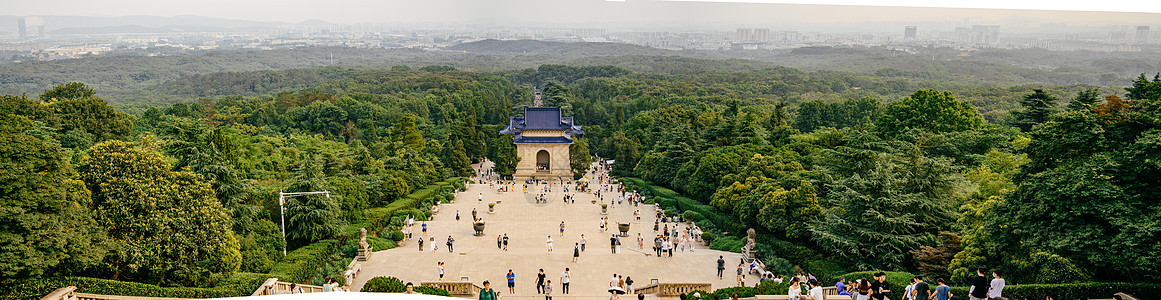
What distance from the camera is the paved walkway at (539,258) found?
22.1m

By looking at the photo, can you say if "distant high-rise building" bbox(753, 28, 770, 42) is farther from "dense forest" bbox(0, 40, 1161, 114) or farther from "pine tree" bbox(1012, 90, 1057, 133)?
"pine tree" bbox(1012, 90, 1057, 133)

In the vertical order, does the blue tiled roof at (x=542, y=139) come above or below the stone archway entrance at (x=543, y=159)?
above

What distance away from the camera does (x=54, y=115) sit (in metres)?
38.0

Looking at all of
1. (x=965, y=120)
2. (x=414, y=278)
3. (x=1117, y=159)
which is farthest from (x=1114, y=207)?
(x=965, y=120)

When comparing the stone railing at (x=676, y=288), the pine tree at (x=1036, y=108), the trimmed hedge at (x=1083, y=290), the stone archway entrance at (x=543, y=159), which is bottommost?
the stone archway entrance at (x=543, y=159)

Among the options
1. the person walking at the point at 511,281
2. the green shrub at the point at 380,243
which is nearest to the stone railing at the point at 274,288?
the person walking at the point at 511,281

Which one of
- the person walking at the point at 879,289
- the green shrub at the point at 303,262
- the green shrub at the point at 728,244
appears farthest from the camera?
the green shrub at the point at 728,244

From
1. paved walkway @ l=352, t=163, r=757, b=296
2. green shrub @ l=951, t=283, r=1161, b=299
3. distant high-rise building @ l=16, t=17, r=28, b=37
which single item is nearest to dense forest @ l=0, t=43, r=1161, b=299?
green shrub @ l=951, t=283, r=1161, b=299

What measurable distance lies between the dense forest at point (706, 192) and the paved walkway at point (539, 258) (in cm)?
162

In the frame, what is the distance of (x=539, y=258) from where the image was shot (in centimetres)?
2459

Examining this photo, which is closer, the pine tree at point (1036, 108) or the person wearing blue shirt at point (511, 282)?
the person wearing blue shirt at point (511, 282)

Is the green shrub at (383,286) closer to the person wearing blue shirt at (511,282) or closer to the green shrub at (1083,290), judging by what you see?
the person wearing blue shirt at (511,282)

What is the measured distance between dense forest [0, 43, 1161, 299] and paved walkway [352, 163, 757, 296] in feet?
5.31

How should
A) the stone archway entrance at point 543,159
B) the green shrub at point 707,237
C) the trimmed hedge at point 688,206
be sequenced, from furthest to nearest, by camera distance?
the stone archway entrance at point 543,159
the trimmed hedge at point 688,206
the green shrub at point 707,237
